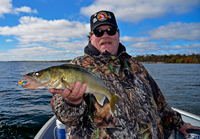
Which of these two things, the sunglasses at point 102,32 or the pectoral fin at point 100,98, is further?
the sunglasses at point 102,32

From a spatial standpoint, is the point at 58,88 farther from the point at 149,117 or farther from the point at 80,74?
the point at 149,117

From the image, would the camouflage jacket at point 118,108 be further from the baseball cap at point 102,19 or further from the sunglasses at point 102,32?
the baseball cap at point 102,19

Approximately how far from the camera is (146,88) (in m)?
2.94

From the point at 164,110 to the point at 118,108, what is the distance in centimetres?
148

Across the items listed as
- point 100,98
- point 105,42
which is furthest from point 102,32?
point 100,98

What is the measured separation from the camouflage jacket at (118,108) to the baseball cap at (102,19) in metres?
0.67

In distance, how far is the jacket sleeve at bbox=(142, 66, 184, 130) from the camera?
325 cm

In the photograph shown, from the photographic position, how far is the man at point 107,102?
85.5 inches

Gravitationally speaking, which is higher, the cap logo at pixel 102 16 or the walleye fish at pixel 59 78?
the cap logo at pixel 102 16

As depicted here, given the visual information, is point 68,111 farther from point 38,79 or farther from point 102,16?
point 102,16

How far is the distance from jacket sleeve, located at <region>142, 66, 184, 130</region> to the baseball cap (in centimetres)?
131

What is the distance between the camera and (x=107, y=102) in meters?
2.43

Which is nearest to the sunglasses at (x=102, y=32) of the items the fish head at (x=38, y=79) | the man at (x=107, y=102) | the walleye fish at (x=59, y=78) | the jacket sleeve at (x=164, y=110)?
the man at (x=107, y=102)

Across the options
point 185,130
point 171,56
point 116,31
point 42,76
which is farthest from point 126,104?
point 171,56
